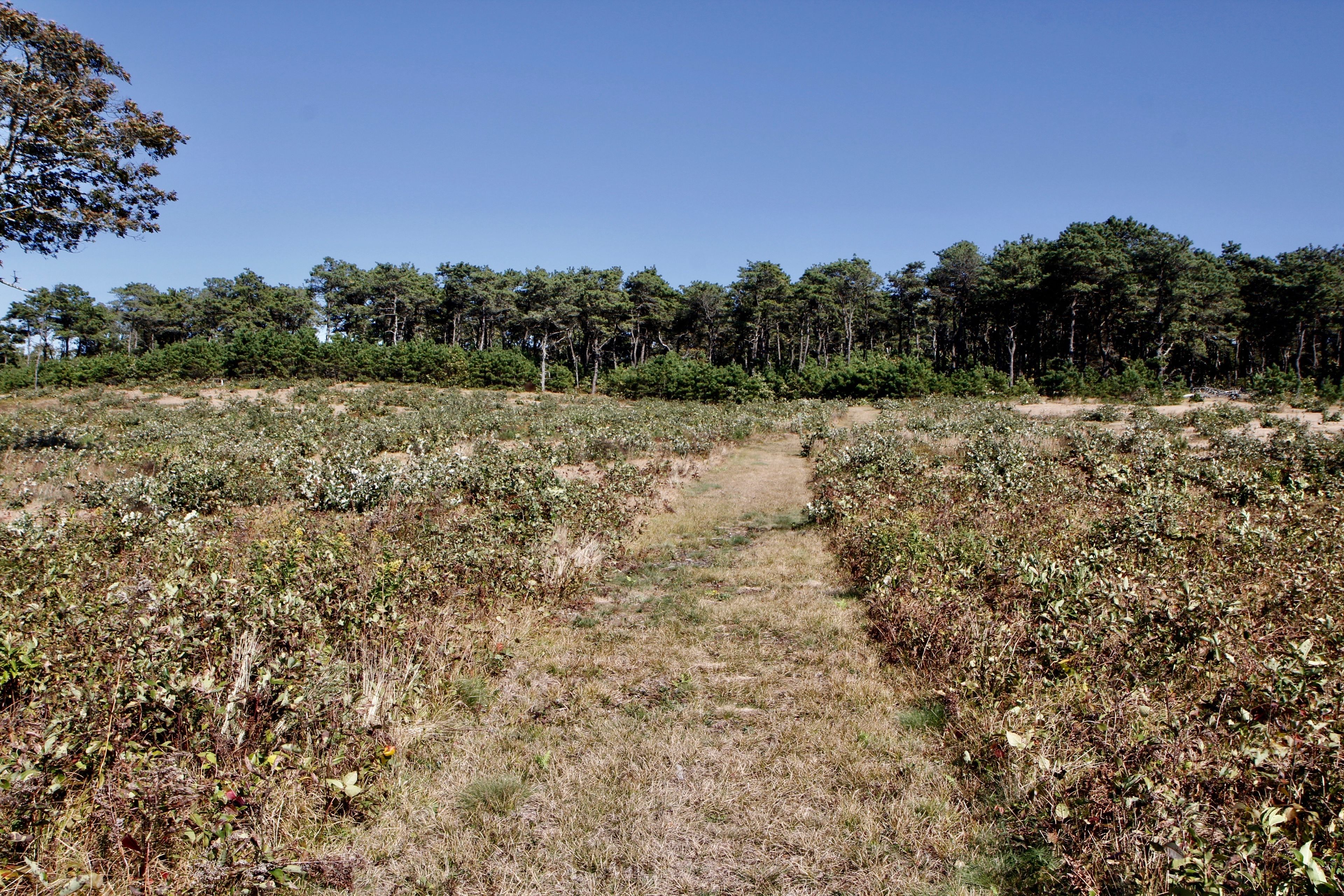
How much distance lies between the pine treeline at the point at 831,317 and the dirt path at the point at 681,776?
43933mm

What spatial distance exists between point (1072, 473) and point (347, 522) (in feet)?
50.8

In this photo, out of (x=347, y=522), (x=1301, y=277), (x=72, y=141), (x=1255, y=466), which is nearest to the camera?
(x=347, y=522)

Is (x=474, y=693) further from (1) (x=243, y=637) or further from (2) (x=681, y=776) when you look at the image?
(2) (x=681, y=776)

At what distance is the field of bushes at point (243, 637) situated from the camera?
336 cm

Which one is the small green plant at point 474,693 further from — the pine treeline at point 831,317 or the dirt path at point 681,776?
the pine treeline at point 831,317

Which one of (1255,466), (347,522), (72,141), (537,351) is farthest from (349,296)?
(1255,466)

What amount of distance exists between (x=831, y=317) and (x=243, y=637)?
71.9 metres

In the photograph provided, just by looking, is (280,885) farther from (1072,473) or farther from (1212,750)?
(1072,473)

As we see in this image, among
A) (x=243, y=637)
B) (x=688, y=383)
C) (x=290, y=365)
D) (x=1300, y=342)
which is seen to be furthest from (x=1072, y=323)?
(x=290, y=365)

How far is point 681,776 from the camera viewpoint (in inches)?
185

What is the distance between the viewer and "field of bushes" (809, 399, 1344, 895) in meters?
3.37

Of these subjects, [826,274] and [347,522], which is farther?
[826,274]

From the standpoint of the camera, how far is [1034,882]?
364cm

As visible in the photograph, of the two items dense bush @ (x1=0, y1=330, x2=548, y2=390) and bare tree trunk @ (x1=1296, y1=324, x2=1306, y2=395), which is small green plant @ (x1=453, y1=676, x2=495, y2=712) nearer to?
dense bush @ (x1=0, y1=330, x2=548, y2=390)
